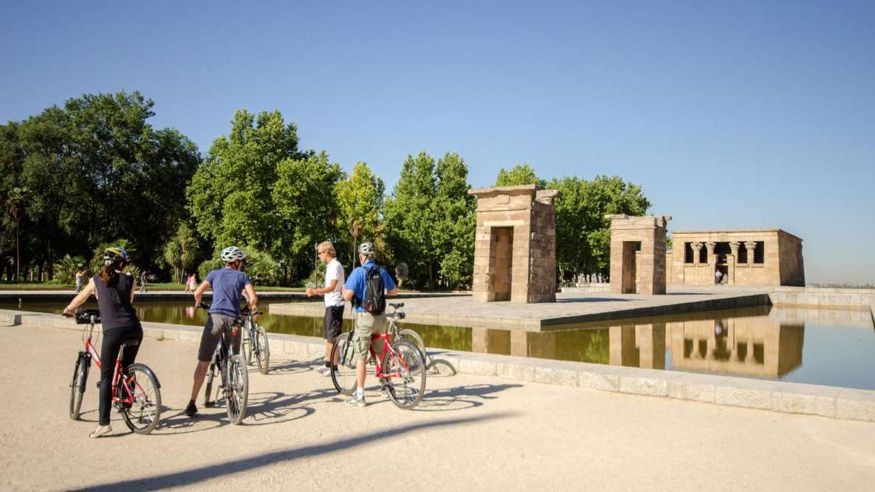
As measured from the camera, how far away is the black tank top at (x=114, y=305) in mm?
5789

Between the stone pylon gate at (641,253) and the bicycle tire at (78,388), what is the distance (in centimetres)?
3402

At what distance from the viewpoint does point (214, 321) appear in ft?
20.9

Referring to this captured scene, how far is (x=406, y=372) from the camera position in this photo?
6746 millimetres

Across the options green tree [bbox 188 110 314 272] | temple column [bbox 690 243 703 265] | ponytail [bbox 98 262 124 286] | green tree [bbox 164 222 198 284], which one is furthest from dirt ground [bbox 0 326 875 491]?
temple column [bbox 690 243 703 265]

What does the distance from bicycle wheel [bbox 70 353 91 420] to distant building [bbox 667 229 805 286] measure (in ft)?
190

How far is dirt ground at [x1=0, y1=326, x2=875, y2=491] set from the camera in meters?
4.52

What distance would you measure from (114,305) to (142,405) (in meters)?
0.99

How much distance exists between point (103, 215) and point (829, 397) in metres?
48.9

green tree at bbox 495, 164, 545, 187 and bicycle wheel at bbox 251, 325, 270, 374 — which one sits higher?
green tree at bbox 495, 164, 545, 187

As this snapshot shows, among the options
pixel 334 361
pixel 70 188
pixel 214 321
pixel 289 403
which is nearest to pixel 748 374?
pixel 334 361

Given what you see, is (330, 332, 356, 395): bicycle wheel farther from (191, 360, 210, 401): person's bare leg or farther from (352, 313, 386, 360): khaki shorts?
(191, 360, 210, 401): person's bare leg

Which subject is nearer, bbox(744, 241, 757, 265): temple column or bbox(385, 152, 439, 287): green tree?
bbox(385, 152, 439, 287): green tree

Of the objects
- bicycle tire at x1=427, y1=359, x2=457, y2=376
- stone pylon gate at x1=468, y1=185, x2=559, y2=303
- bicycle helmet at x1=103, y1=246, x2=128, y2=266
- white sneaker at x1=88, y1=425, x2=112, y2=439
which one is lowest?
white sneaker at x1=88, y1=425, x2=112, y2=439

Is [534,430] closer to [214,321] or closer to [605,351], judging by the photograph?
[214,321]
